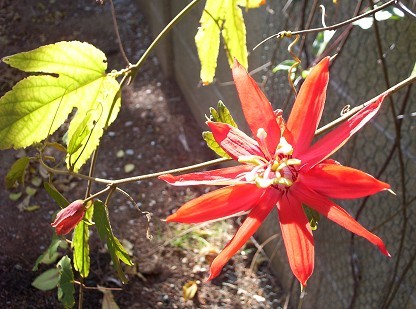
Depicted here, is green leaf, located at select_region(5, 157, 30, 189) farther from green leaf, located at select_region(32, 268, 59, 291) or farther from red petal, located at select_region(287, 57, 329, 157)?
green leaf, located at select_region(32, 268, 59, 291)

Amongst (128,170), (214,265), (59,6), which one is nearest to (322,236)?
(128,170)

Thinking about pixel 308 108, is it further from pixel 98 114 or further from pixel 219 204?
pixel 98 114

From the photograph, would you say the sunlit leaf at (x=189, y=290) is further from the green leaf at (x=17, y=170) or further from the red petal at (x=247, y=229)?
the red petal at (x=247, y=229)

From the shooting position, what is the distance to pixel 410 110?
1175 millimetres

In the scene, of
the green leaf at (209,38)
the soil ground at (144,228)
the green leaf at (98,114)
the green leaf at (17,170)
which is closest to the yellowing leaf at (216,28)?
the green leaf at (209,38)

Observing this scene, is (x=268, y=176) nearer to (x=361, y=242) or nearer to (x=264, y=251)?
(x=361, y=242)

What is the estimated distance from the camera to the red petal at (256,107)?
56 centimetres

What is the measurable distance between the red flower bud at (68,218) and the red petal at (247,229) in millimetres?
183

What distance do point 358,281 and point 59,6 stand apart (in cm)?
222

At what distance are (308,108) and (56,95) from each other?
1.03 feet

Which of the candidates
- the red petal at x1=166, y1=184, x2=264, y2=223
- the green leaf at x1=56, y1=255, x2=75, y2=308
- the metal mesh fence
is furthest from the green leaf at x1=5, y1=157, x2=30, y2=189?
the metal mesh fence

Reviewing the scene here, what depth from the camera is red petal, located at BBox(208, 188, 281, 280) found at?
510mm

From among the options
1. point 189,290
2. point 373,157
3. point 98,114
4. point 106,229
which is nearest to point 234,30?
point 98,114

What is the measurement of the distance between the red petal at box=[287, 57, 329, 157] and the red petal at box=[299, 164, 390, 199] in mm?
37
